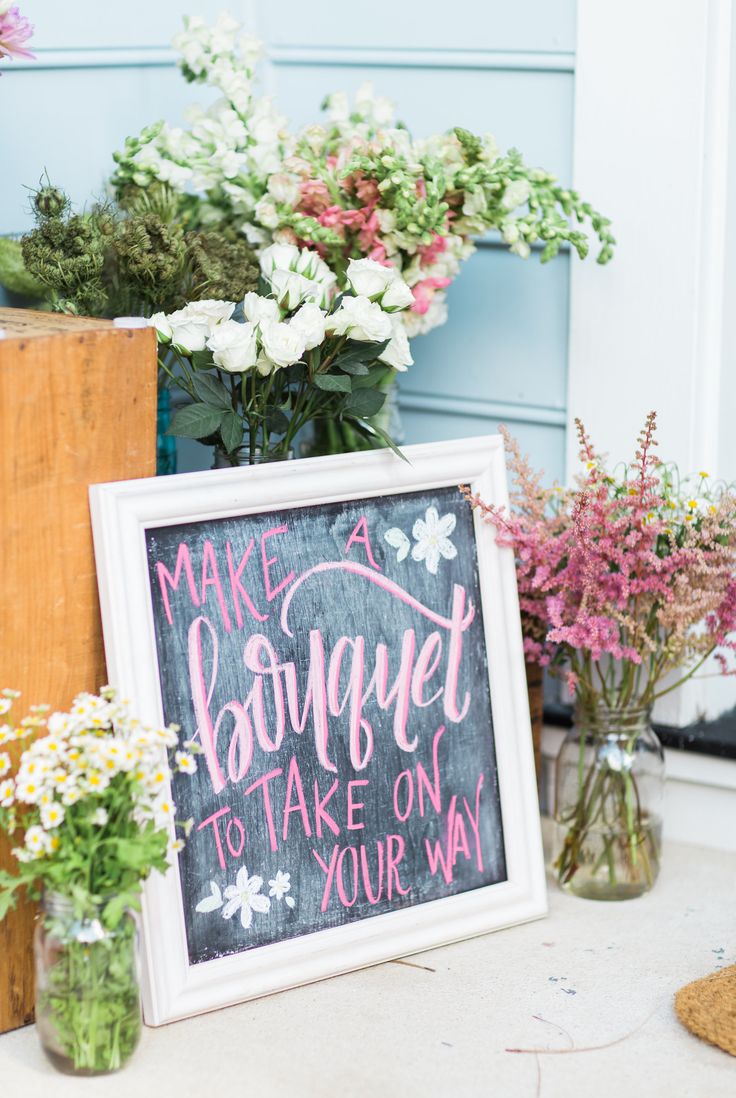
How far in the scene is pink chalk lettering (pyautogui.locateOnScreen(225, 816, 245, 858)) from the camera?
1.20 m

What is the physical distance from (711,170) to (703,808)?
70 cm

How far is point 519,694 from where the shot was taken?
135cm

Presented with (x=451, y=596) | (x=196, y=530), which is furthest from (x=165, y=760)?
(x=451, y=596)

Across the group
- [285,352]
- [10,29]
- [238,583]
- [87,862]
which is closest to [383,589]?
[238,583]

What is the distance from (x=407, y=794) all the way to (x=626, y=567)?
0.99 ft

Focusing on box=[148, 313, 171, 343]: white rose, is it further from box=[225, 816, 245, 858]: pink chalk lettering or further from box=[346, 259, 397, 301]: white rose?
box=[225, 816, 245, 858]: pink chalk lettering

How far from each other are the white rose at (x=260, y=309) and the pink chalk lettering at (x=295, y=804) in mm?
399

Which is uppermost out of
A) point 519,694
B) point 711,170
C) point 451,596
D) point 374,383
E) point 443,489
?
point 711,170

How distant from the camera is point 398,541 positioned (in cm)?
130

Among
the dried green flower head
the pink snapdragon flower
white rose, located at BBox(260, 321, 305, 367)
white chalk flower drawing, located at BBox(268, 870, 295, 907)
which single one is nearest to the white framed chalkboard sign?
white chalk flower drawing, located at BBox(268, 870, 295, 907)

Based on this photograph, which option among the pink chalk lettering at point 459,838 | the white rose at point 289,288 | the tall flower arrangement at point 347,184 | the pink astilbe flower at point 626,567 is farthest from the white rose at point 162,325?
the pink chalk lettering at point 459,838

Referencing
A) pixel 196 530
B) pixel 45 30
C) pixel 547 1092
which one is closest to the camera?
pixel 547 1092

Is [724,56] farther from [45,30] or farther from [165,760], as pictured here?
[165,760]

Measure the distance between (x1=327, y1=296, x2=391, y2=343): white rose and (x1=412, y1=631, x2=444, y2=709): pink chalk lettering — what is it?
30cm
